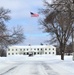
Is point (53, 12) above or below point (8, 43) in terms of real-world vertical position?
above

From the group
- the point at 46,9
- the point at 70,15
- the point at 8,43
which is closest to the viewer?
the point at 70,15

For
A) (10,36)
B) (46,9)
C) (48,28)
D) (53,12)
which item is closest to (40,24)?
(48,28)

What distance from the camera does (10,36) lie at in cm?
6228

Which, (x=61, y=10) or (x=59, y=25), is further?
(x=59, y=25)

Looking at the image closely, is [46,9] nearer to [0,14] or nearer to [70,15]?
[70,15]

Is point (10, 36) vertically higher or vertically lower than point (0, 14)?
lower

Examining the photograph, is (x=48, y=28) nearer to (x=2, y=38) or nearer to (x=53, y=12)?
(x=2, y=38)

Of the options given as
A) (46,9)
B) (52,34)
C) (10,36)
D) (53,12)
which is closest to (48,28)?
(52,34)

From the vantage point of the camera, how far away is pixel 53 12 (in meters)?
39.5

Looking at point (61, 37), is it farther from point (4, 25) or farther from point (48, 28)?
point (4, 25)

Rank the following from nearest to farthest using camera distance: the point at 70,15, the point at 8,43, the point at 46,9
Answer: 1. the point at 70,15
2. the point at 46,9
3. the point at 8,43

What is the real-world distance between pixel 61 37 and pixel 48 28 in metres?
3.58

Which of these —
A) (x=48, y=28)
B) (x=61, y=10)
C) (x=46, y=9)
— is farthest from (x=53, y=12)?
(x=48, y=28)

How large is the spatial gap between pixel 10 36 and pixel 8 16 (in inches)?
162
